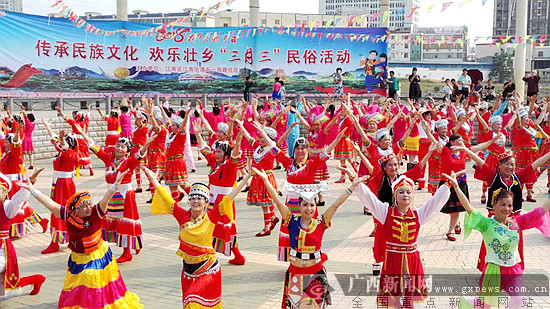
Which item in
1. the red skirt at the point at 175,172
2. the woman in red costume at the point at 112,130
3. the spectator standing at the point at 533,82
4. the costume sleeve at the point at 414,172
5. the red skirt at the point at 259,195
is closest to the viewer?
the costume sleeve at the point at 414,172

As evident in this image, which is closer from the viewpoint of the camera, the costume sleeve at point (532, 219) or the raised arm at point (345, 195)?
the raised arm at point (345, 195)

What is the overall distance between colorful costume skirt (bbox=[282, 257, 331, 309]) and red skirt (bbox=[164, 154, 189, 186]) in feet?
19.2

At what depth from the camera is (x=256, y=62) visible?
2503 centimetres

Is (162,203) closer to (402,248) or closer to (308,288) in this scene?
(308,288)

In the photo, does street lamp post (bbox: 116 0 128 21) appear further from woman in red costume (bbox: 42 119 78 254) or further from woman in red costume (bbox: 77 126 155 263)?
woman in red costume (bbox: 77 126 155 263)

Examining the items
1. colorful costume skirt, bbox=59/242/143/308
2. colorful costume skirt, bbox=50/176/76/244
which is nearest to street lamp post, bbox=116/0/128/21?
colorful costume skirt, bbox=50/176/76/244

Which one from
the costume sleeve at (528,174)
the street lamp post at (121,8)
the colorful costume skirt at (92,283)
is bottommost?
the colorful costume skirt at (92,283)

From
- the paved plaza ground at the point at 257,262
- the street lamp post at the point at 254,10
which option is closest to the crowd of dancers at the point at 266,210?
the paved plaza ground at the point at 257,262

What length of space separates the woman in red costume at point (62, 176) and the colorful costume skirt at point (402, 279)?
5.11 metres

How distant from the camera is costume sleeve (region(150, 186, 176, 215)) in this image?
5.88m

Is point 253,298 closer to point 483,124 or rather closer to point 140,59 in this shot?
point 483,124

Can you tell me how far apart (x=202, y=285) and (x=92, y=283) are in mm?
1128

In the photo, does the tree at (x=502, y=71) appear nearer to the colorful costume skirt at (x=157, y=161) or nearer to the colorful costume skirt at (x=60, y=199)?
the colorful costume skirt at (x=157, y=161)

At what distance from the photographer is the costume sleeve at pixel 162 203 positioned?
588cm
